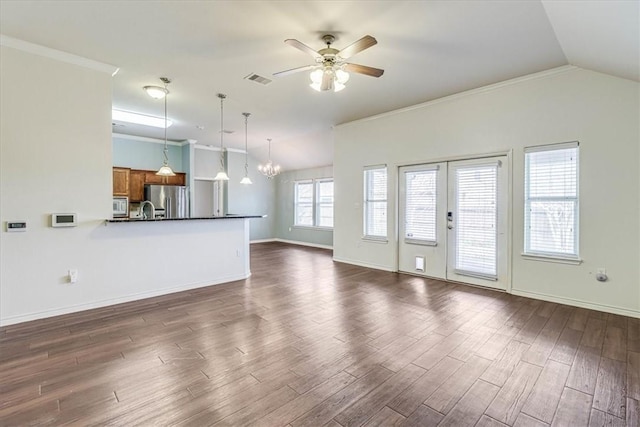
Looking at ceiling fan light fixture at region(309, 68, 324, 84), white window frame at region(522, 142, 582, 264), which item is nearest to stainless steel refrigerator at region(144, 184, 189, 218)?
ceiling fan light fixture at region(309, 68, 324, 84)

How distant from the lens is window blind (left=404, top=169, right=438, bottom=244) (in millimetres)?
5273

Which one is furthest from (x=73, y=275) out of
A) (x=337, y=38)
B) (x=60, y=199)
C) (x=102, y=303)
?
(x=337, y=38)

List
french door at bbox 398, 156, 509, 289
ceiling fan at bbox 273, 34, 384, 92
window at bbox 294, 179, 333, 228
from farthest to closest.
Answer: window at bbox 294, 179, 333, 228 < french door at bbox 398, 156, 509, 289 < ceiling fan at bbox 273, 34, 384, 92

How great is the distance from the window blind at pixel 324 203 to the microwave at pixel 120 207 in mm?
5059

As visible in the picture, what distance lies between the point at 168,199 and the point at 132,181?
3.00 feet

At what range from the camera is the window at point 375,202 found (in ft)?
19.6

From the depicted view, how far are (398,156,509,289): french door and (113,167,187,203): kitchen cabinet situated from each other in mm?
6322

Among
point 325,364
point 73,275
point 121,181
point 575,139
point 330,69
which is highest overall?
point 330,69

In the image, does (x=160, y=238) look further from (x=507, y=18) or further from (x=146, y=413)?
(x=507, y=18)

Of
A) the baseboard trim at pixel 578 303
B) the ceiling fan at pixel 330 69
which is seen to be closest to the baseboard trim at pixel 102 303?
the ceiling fan at pixel 330 69

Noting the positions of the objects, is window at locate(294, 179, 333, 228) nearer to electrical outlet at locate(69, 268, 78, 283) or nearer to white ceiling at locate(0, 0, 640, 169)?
white ceiling at locate(0, 0, 640, 169)

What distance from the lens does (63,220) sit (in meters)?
3.52

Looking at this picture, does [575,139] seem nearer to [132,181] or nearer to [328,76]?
[328,76]

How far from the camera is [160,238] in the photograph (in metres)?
4.33
